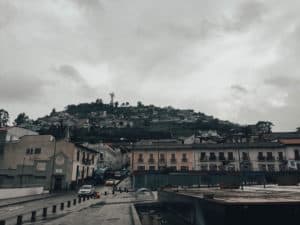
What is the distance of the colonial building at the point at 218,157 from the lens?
56.3 m

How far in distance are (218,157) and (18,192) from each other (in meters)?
38.6

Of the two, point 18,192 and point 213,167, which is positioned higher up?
point 213,167

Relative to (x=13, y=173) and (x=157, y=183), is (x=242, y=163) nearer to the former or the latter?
(x=157, y=183)

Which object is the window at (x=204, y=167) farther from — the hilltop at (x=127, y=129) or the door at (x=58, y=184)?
the hilltop at (x=127, y=129)

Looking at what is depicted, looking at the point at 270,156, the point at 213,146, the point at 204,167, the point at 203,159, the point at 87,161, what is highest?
the point at 213,146

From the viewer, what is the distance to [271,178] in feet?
173

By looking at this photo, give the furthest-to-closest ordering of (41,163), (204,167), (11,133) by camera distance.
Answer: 1. (11,133)
2. (204,167)
3. (41,163)

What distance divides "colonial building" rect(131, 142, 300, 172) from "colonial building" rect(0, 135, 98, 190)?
44.4 feet

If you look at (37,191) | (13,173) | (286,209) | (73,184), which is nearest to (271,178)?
(73,184)

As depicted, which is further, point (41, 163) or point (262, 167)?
point (262, 167)

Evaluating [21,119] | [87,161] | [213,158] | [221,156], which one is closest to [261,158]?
[221,156]

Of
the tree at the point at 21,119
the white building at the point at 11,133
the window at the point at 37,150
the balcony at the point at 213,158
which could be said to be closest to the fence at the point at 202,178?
the balcony at the point at 213,158

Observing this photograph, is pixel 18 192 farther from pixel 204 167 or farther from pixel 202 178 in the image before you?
pixel 204 167

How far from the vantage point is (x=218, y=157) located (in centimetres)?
5838
